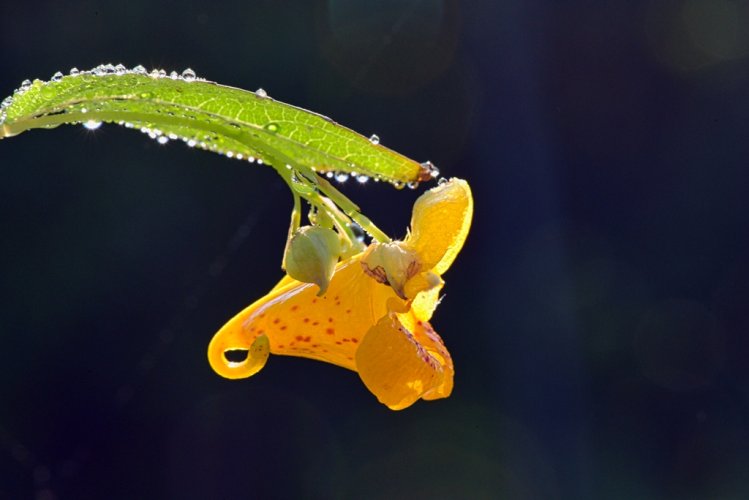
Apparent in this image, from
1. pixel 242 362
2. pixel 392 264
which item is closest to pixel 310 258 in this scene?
pixel 392 264

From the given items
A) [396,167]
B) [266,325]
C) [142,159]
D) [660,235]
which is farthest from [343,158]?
[660,235]

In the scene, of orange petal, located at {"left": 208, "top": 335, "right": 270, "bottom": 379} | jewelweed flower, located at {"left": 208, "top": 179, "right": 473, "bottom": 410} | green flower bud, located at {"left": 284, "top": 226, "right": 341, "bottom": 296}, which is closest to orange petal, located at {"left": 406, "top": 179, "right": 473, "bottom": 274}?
jewelweed flower, located at {"left": 208, "top": 179, "right": 473, "bottom": 410}

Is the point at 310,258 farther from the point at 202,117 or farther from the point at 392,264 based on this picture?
the point at 202,117

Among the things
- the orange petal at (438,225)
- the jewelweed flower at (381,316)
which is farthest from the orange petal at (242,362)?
the orange petal at (438,225)

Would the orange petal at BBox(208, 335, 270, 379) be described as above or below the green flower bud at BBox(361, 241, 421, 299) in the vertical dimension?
above

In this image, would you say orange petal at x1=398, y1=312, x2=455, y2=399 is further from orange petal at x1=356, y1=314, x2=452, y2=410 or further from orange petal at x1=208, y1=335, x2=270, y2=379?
orange petal at x1=208, y1=335, x2=270, y2=379

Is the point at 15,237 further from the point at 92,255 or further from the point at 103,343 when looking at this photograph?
Answer: the point at 103,343
